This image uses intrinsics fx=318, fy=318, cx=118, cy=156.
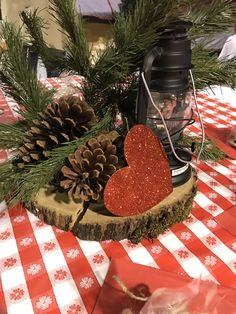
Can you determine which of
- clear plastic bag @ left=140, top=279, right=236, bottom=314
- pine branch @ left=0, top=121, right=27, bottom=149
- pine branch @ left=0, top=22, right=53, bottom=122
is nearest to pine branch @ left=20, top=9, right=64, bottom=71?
pine branch @ left=0, top=22, right=53, bottom=122

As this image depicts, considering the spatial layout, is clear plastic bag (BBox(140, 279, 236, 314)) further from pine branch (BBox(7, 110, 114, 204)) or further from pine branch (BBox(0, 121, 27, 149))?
pine branch (BBox(0, 121, 27, 149))

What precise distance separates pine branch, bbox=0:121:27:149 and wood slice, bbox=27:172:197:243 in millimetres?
96

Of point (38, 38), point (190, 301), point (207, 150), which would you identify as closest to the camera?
point (190, 301)

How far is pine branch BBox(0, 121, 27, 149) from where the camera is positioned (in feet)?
1.73

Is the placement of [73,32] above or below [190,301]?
above

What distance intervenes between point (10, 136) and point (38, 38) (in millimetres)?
174

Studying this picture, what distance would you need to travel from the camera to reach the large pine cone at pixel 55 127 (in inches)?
18.5

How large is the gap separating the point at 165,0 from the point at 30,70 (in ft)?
0.83

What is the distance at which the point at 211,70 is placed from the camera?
0.55 m

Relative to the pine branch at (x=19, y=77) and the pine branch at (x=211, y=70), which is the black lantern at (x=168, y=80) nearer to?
the pine branch at (x=211, y=70)

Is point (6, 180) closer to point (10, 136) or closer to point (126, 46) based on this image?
point (10, 136)

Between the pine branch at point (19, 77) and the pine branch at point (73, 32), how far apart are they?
0.07m

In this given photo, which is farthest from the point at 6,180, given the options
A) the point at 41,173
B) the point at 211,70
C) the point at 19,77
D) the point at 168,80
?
the point at 211,70

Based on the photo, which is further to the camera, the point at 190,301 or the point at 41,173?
the point at 41,173
